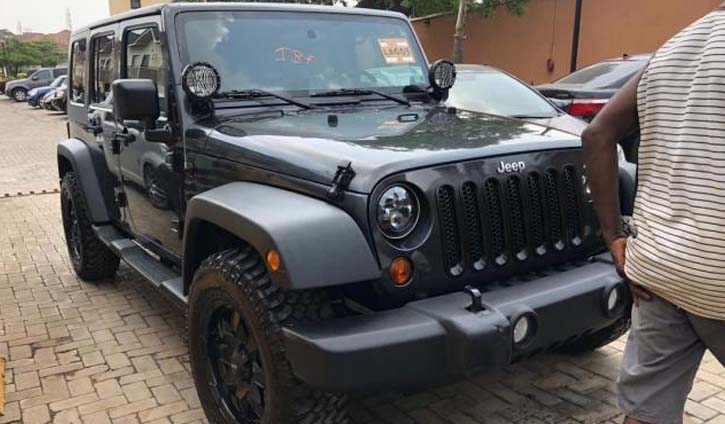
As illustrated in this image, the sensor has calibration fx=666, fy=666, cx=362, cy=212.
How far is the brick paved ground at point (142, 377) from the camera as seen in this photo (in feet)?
10.6

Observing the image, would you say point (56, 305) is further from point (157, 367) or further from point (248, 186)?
point (248, 186)

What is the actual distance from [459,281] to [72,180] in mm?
3632

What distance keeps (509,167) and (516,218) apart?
210mm

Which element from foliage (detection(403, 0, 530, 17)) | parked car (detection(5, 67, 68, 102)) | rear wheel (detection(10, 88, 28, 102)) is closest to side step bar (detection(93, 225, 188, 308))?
foliage (detection(403, 0, 530, 17))

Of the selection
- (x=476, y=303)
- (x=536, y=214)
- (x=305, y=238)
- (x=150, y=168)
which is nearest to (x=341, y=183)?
(x=305, y=238)

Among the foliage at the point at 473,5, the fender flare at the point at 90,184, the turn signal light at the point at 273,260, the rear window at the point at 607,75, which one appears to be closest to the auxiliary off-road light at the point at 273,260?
the turn signal light at the point at 273,260

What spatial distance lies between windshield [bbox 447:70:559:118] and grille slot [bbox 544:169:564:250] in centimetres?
378

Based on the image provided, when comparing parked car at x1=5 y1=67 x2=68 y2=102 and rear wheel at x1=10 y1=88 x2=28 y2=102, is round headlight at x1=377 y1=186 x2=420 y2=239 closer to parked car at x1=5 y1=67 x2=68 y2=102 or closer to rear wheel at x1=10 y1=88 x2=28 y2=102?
parked car at x1=5 y1=67 x2=68 y2=102

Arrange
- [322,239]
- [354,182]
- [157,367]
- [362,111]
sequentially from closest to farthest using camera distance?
[322,239]
[354,182]
[362,111]
[157,367]

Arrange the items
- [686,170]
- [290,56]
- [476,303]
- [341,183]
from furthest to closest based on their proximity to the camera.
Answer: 1. [290,56]
2. [341,183]
3. [476,303]
4. [686,170]

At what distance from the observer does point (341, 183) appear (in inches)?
95.4

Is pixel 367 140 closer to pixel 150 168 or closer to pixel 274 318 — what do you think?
pixel 274 318

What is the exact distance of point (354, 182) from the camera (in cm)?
242

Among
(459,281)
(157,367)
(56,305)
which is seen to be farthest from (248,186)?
(56,305)
